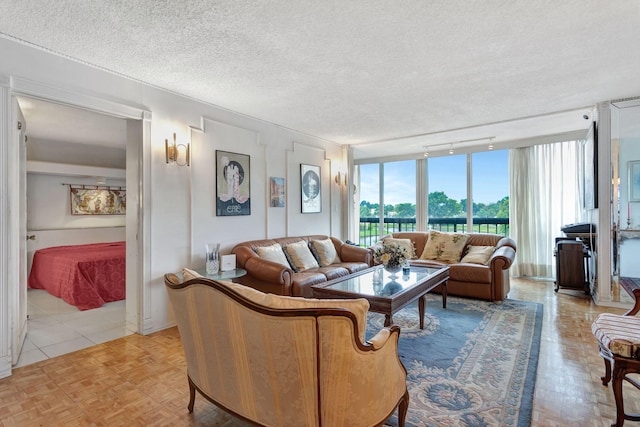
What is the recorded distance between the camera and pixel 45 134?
489cm

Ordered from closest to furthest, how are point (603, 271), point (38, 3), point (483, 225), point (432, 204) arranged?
1. point (38, 3)
2. point (603, 271)
3. point (483, 225)
4. point (432, 204)

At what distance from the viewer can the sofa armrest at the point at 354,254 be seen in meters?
5.04

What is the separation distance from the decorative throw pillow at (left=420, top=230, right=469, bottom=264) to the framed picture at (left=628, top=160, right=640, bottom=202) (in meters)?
1.98

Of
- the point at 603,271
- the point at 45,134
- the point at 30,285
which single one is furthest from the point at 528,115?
the point at 30,285

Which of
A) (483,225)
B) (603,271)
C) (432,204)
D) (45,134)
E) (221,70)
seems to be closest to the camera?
(221,70)

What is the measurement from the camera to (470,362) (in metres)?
2.52

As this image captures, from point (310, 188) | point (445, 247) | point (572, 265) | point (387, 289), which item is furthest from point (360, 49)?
point (572, 265)

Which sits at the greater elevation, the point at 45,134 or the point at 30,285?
the point at 45,134

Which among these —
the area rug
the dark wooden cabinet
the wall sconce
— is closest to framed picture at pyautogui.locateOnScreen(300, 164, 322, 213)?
the wall sconce

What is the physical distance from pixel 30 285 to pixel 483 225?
26.1ft

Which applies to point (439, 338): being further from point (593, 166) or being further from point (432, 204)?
point (432, 204)

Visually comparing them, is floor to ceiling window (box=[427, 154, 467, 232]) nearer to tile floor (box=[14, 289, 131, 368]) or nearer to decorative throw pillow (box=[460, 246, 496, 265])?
decorative throw pillow (box=[460, 246, 496, 265])

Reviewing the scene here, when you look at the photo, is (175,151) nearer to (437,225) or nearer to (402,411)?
(402,411)

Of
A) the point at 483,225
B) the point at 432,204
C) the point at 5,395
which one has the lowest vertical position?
the point at 5,395
